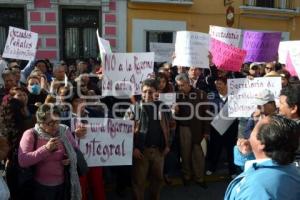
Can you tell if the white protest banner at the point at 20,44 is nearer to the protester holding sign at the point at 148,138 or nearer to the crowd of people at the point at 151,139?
the crowd of people at the point at 151,139

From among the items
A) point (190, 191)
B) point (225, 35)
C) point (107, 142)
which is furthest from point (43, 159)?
point (225, 35)

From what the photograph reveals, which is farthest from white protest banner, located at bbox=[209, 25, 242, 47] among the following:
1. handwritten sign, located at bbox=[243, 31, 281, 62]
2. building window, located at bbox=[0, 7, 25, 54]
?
building window, located at bbox=[0, 7, 25, 54]

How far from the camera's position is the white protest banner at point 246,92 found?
522 cm

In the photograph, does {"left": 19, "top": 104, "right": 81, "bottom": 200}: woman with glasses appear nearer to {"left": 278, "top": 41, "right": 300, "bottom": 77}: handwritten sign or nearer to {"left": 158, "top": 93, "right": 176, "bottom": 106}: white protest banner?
{"left": 158, "top": 93, "right": 176, "bottom": 106}: white protest banner

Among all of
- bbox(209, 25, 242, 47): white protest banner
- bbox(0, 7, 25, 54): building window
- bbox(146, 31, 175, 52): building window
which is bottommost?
bbox(209, 25, 242, 47): white protest banner

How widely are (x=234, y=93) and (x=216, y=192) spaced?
132cm

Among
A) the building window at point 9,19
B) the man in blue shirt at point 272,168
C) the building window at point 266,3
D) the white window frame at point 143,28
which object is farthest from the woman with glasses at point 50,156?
the building window at point 266,3

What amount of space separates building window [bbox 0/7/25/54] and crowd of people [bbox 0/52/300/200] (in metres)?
6.26

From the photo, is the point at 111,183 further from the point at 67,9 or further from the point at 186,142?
the point at 67,9

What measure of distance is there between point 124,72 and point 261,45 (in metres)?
3.77

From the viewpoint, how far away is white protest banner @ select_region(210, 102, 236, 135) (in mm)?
5797

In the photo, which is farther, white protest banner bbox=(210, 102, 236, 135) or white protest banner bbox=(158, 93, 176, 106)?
white protest banner bbox=(210, 102, 236, 135)

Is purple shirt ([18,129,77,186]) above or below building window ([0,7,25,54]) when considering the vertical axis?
below

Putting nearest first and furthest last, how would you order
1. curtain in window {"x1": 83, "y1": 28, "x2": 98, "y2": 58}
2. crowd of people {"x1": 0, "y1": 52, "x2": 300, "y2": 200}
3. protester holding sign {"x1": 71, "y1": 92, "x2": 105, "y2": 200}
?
1. crowd of people {"x1": 0, "y1": 52, "x2": 300, "y2": 200}
2. protester holding sign {"x1": 71, "y1": 92, "x2": 105, "y2": 200}
3. curtain in window {"x1": 83, "y1": 28, "x2": 98, "y2": 58}
